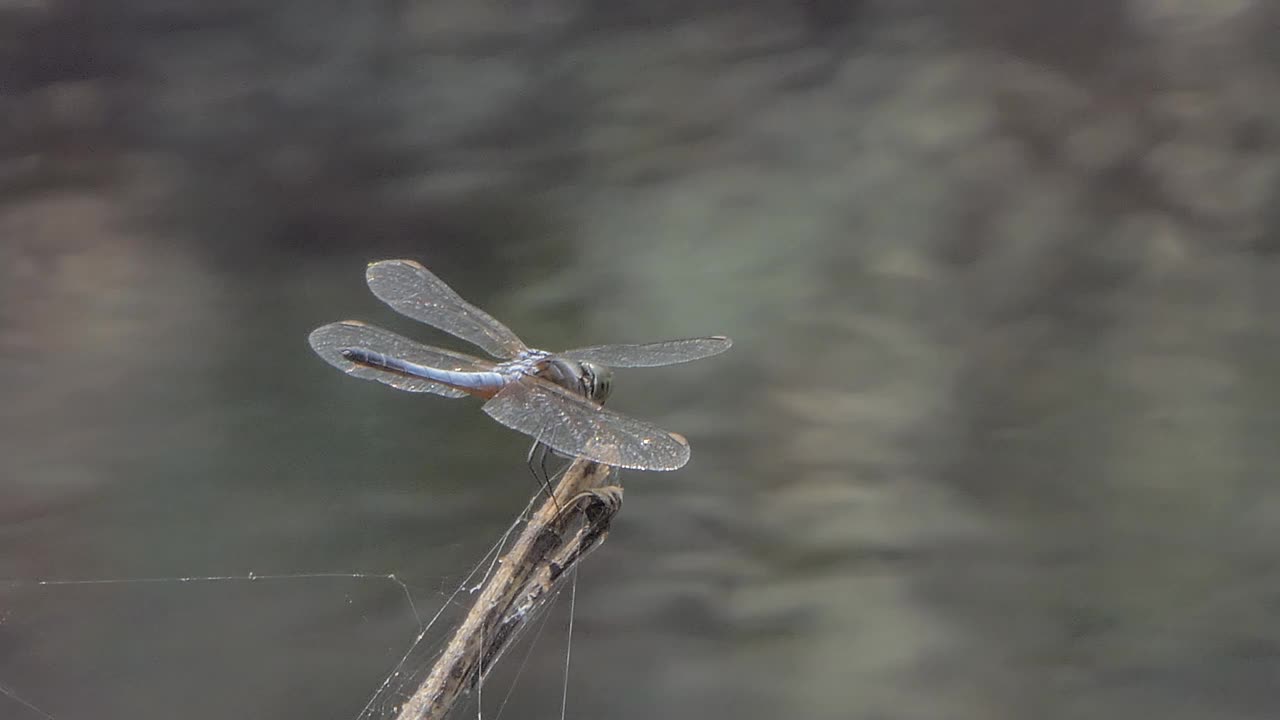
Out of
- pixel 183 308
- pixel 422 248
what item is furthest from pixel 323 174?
pixel 183 308

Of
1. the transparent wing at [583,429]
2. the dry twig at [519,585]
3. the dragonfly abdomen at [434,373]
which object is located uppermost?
the dragonfly abdomen at [434,373]

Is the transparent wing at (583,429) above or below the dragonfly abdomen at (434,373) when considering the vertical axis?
below

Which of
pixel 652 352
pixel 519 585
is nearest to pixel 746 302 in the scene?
pixel 652 352

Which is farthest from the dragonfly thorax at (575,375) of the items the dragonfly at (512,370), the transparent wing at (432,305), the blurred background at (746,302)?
the blurred background at (746,302)

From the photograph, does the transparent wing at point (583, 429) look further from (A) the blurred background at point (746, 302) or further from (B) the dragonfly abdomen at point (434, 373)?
(A) the blurred background at point (746, 302)

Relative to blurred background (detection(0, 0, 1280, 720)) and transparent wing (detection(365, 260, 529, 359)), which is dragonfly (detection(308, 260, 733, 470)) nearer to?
transparent wing (detection(365, 260, 529, 359))

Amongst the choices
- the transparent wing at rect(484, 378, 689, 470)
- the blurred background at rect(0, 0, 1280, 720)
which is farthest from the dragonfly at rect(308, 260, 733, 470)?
the blurred background at rect(0, 0, 1280, 720)

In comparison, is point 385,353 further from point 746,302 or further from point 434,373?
point 746,302
